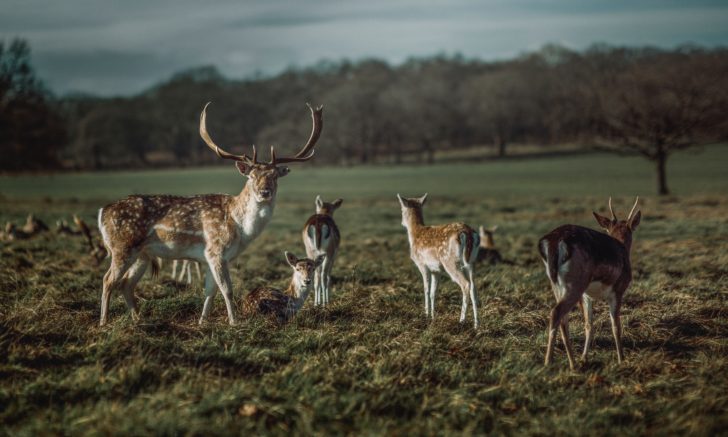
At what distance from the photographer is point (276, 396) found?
4910mm

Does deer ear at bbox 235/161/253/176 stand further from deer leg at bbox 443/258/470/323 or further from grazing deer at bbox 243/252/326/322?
deer leg at bbox 443/258/470/323

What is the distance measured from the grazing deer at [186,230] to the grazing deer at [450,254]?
2.16 m

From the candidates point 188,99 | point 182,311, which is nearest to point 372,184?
point 182,311

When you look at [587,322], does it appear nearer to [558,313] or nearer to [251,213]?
[558,313]

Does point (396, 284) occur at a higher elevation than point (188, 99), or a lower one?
lower

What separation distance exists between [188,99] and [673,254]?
83585 mm

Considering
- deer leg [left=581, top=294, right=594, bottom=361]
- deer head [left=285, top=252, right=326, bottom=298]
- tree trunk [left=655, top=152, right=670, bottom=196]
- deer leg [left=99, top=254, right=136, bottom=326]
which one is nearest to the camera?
deer leg [left=581, top=294, right=594, bottom=361]

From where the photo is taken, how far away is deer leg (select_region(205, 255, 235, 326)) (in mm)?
7043

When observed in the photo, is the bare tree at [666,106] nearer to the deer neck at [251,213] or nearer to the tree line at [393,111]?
the tree line at [393,111]

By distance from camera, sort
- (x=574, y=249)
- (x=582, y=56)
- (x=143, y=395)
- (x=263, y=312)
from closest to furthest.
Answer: (x=143, y=395), (x=574, y=249), (x=263, y=312), (x=582, y=56)

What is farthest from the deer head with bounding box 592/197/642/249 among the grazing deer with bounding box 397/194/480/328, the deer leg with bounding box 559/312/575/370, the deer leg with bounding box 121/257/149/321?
the deer leg with bounding box 121/257/149/321

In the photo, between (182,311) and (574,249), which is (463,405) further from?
(182,311)

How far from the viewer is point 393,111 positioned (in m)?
72.4

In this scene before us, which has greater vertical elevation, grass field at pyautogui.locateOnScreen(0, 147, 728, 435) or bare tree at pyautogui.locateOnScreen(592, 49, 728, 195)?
bare tree at pyautogui.locateOnScreen(592, 49, 728, 195)
